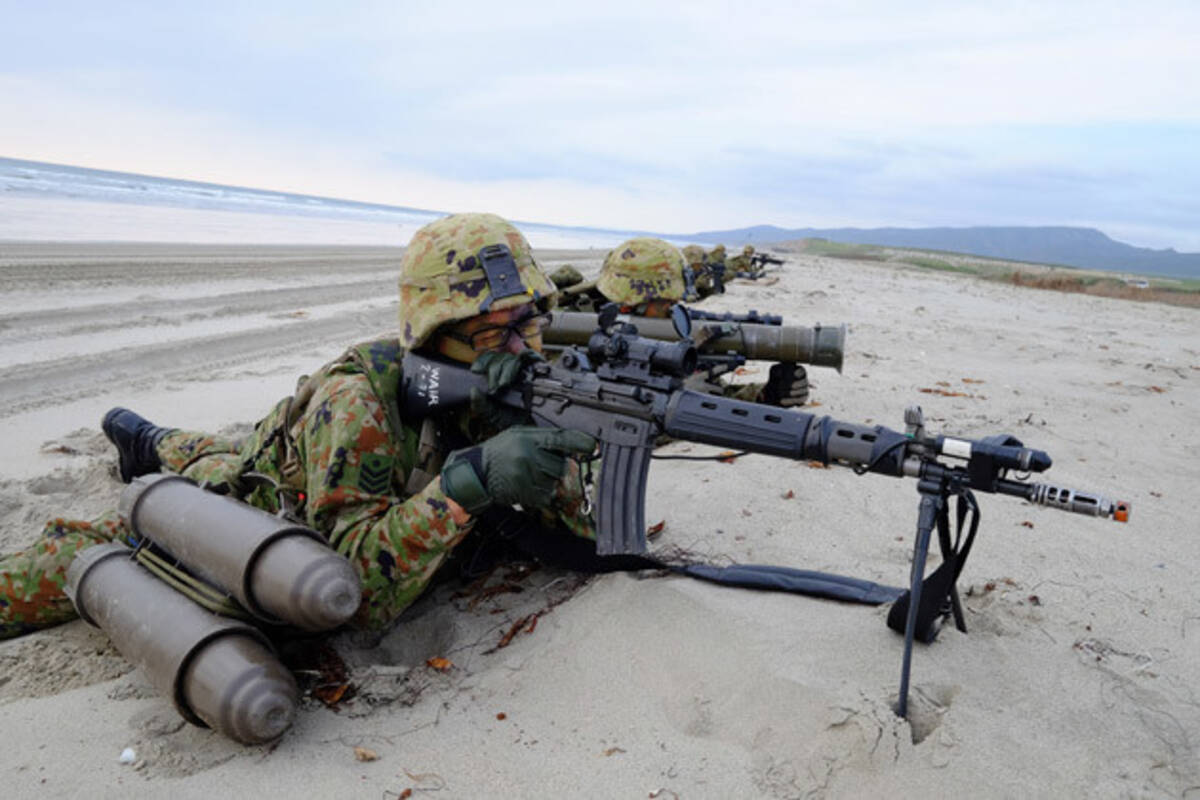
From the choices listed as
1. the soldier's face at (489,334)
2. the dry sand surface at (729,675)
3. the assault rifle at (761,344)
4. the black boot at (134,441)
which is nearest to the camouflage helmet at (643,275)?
the assault rifle at (761,344)

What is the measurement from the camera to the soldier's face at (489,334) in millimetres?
3316

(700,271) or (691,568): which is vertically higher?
(700,271)

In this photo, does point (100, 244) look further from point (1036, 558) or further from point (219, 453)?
point (1036, 558)

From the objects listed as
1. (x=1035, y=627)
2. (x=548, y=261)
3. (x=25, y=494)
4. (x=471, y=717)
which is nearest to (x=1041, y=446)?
(x=1035, y=627)

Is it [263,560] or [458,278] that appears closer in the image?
[263,560]

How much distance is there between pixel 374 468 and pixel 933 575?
6.92 feet

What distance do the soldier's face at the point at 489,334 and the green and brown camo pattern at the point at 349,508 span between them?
0.25 m

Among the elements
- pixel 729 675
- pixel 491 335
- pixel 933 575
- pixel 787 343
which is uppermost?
pixel 491 335

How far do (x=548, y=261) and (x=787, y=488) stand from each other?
24.6m

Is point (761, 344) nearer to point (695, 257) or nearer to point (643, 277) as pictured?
point (643, 277)

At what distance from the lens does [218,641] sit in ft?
8.10

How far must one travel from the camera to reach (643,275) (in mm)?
6855

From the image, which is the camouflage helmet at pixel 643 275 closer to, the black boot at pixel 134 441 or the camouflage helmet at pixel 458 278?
the camouflage helmet at pixel 458 278

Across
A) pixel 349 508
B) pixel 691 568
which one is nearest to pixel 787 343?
pixel 691 568
